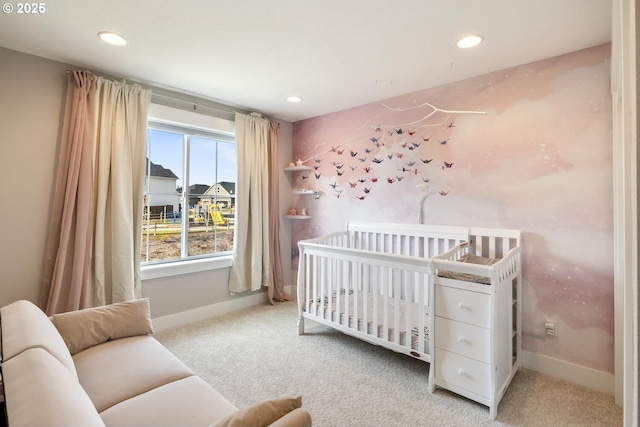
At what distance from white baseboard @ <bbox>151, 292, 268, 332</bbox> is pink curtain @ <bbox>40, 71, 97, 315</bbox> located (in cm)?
72

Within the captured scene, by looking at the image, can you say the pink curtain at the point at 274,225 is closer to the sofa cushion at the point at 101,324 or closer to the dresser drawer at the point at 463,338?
the sofa cushion at the point at 101,324

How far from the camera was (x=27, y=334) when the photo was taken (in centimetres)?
118

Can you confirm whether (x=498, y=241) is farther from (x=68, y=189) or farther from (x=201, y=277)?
(x=68, y=189)

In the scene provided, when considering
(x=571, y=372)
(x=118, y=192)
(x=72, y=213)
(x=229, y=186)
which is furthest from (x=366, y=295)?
(x=72, y=213)

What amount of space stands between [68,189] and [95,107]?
0.69 meters

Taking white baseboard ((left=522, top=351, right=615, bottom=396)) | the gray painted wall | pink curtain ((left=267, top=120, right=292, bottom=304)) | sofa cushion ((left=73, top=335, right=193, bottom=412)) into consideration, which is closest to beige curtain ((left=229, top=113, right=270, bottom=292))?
pink curtain ((left=267, top=120, right=292, bottom=304))

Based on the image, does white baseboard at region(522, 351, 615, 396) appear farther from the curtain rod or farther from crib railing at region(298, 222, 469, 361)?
the curtain rod

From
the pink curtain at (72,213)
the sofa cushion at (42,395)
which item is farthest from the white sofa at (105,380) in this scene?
the pink curtain at (72,213)

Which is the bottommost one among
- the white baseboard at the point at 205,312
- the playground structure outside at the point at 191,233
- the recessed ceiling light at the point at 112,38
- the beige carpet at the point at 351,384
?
the beige carpet at the point at 351,384

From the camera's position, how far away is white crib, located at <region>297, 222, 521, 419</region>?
1.88 meters

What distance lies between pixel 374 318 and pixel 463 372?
701mm

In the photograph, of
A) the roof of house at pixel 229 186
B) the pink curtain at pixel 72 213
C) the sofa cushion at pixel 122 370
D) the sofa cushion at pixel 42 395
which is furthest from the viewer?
the roof of house at pixel 229 186

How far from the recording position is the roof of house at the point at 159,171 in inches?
123

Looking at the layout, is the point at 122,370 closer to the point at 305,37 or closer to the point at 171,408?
the point at 171,408
